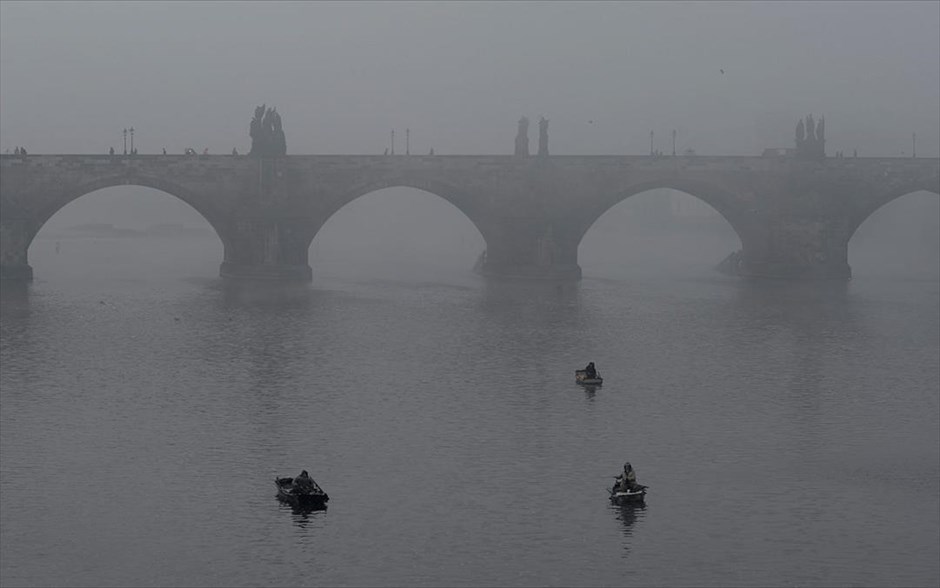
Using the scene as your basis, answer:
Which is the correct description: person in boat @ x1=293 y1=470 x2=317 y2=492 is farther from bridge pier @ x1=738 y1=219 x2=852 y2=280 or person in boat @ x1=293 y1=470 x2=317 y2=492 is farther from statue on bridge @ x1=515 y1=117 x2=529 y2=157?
Result: bridge pier @ x1=738 y1=219 x2=852 y2=280

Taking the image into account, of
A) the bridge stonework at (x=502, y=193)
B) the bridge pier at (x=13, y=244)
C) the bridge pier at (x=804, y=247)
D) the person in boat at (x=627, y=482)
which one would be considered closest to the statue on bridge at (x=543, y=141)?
the bridge stonework at (x=502, y=193)

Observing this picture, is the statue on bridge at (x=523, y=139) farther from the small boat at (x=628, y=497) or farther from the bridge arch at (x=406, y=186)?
the small boat at (x=628, y=497)

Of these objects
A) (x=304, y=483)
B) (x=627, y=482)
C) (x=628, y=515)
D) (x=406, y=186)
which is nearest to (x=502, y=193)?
(x=406, y=186)

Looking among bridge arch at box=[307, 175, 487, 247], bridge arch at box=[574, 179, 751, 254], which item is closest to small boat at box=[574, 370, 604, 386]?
bridge arch at box=[307, 175, 487, 247]

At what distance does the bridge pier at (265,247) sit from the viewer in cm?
8444

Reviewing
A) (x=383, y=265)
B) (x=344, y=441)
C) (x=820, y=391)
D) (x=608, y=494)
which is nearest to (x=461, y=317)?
(x=820, y=391)

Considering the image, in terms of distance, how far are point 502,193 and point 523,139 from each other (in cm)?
444

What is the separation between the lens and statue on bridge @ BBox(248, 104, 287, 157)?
84562mm

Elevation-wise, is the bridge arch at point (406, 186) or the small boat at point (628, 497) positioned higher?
the bridge arch at point (406, 186)

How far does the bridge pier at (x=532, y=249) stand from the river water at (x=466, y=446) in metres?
14.6

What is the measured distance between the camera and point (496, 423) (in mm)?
41594

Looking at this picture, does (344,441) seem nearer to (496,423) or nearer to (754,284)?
(496,423)

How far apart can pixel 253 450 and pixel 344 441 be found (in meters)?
2.85

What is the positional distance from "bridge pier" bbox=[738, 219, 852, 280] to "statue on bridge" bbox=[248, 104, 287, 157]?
→ 33.3 metres
